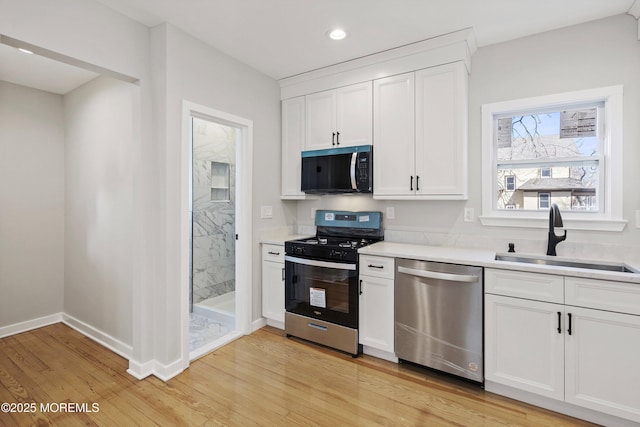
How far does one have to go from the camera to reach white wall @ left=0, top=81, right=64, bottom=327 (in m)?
3.24

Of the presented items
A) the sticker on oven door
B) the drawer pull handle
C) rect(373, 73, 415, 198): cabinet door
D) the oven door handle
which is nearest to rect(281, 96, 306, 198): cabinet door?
the oven door handle

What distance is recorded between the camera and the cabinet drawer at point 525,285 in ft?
6.55

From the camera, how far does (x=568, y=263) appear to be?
2387 mm

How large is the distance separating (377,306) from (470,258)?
0.84 m

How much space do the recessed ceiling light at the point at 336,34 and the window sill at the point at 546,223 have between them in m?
1.94

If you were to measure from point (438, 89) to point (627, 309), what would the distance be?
1970mm

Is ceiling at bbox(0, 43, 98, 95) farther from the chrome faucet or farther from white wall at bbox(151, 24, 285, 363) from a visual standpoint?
the chrome faucet

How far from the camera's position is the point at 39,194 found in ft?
11.3

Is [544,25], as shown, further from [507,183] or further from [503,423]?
[503,423]

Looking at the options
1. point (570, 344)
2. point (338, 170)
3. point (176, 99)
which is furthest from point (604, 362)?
point (176, 99)

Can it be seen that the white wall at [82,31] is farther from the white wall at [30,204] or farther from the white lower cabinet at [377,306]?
the white lower cabinet at [377,306]

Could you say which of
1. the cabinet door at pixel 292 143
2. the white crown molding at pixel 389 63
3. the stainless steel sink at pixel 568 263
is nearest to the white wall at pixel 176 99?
the cabinet door at pixel 292 143

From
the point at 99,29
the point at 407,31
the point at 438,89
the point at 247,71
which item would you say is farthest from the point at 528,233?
the point at 99,29

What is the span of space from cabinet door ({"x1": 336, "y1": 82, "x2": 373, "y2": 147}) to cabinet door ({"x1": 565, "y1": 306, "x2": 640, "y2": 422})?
2085mm
